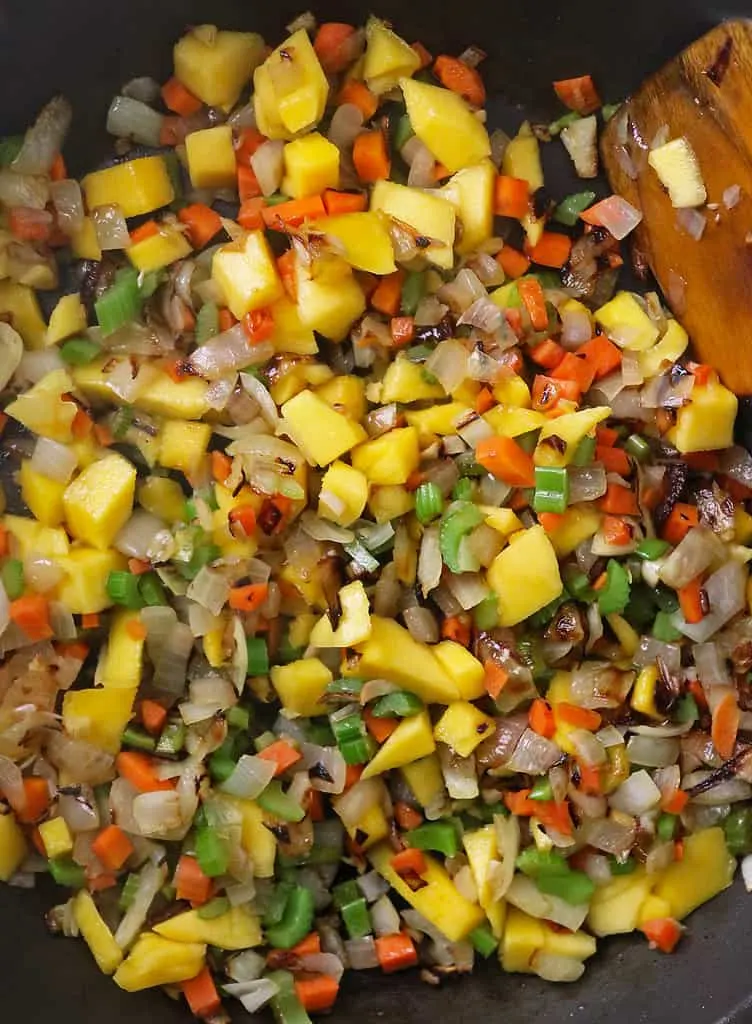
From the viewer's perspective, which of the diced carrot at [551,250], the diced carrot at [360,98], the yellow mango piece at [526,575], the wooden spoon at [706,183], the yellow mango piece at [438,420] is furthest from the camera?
the diced carrot at [551,250]

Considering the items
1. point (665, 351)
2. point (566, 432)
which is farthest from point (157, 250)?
point (665, 351)

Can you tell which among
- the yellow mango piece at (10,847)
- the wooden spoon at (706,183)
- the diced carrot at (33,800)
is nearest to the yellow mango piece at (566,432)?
the wooden spoon at (706,183)

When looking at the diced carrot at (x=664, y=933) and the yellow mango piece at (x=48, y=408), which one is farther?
the diced carrot at (x=664, y=933)

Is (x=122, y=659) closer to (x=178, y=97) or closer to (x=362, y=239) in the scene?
(x=362, y=239)

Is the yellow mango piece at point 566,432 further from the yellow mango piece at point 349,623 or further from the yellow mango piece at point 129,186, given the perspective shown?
the yellow mango piece at point 129,186

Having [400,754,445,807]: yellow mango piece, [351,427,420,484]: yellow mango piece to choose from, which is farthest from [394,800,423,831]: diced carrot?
[351,427,420,484]: yellow mango piece

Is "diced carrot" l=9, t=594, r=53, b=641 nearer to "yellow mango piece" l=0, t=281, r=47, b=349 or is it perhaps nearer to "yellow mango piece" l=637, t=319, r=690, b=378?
"yellow mango piece" l=0, t=281, r=47, b=349

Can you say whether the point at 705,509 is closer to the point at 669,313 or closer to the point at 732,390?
the point at 732,390
